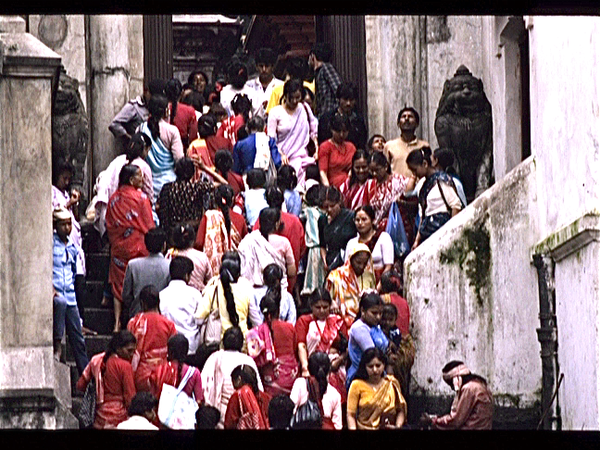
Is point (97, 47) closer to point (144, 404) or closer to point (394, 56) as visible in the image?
point (394, 56)

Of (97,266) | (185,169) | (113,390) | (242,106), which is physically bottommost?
(113,390)

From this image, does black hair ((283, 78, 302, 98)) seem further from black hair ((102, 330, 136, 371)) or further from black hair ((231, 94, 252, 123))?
black hair ((102, 330, 136, 371))

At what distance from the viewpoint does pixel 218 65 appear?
120ft

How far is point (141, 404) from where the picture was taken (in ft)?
44.5

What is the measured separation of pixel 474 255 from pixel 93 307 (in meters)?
3.40

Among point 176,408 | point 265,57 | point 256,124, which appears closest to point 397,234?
point 256,124

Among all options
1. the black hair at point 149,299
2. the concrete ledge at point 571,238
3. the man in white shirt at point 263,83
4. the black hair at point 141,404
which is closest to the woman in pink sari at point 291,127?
the man in white shirt at point 263,83

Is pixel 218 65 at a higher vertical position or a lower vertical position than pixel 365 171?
higher

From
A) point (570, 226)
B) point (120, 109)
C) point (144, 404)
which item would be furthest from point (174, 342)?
point (120, 109)

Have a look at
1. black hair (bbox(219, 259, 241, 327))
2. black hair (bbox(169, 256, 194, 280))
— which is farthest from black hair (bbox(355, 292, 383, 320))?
black hair (bbox(169, 256, 194, 280))

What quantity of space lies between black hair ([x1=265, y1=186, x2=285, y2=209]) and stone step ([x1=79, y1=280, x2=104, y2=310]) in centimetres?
167

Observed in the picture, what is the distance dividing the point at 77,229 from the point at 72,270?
3.17ft

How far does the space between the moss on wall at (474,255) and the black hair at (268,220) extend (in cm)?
165

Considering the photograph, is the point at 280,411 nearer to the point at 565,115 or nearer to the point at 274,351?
the point at 274,351
